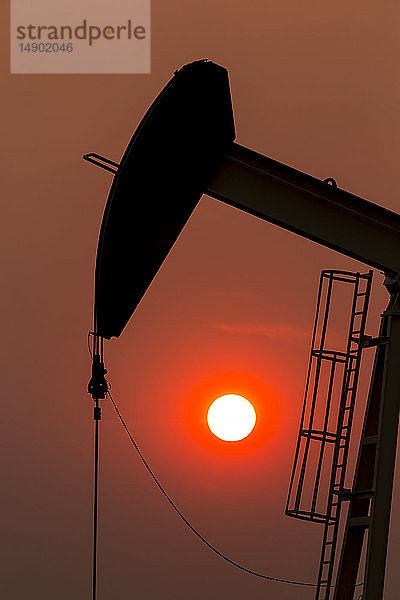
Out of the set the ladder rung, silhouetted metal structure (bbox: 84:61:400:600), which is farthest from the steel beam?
the ladder rung

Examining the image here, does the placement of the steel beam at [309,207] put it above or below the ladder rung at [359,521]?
above

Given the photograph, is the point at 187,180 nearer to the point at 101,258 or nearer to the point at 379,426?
the point at 101,258

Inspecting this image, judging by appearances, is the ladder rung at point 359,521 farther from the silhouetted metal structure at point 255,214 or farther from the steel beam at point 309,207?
the steel beam at point 309,207

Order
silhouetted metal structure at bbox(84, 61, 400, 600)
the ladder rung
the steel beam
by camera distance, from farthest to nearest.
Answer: the ladder rung
the steel beam
silhouetted metal structure at bbox(84, 61, 400, 600)

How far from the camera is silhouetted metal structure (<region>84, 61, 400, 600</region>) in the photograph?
21.2ft

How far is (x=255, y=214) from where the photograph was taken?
706 cm

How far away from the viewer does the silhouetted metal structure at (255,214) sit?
254 inches

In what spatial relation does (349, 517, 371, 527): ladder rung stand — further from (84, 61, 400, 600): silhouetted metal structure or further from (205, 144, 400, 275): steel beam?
(205, 144, 400, 275): steel beam

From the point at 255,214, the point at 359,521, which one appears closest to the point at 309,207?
the point at 255,214

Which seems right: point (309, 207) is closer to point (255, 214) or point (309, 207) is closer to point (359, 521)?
point (255, 214)

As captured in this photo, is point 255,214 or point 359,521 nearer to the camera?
point 255,214

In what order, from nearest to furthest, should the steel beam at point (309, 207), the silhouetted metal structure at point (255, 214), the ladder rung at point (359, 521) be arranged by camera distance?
1. the silhouetted metal structure at point (255, 214)
2. the steel beam at point (309, 207)
3. the ladder rung at point (359, 521)

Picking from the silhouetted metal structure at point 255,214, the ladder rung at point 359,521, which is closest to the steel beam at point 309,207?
the silhouetted metal structure at point 255,214

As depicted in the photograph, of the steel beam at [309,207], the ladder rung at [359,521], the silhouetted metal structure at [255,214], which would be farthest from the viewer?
the ladder rung at [359,521]
